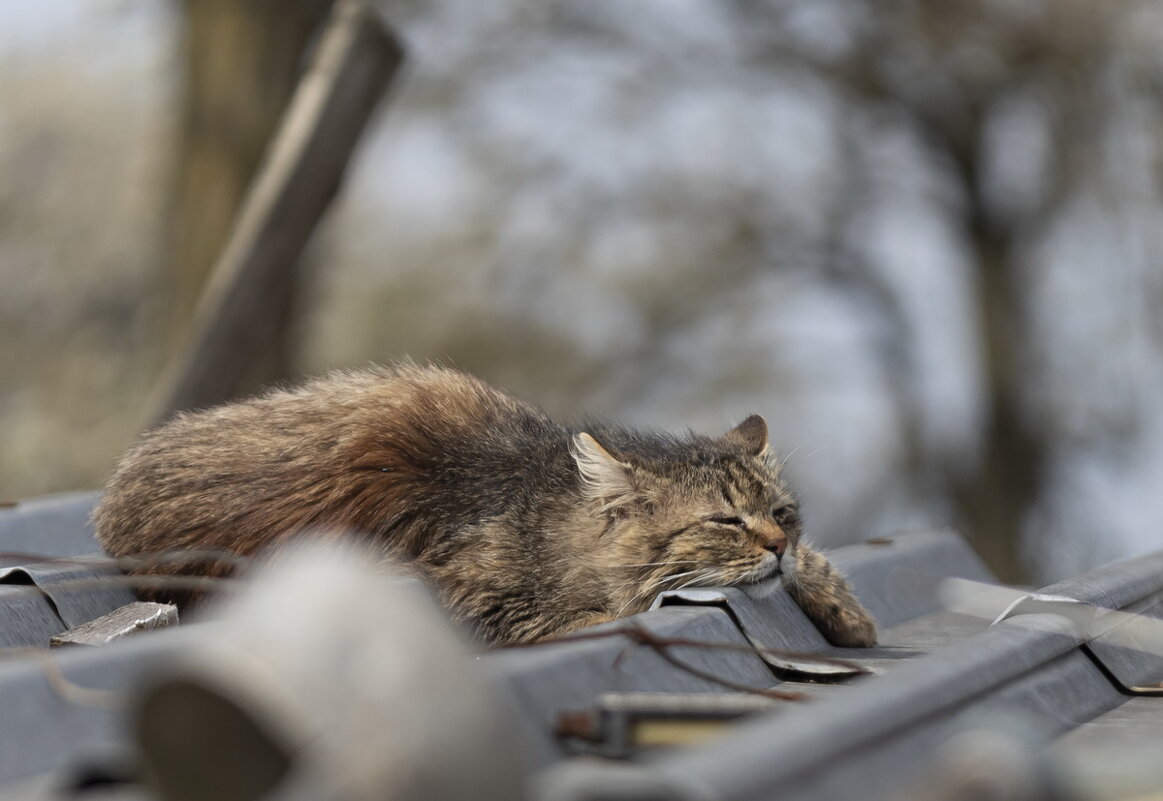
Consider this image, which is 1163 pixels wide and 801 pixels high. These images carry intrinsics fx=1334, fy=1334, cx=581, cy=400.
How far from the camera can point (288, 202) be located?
6.73m

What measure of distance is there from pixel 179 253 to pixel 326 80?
8.62 ft

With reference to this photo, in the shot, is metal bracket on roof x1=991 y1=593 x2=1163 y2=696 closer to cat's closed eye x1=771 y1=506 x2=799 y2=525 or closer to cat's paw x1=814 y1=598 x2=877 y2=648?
cat's paw x1=814 y1=598 x2=877 y2=648

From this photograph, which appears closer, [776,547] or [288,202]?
[776,547]

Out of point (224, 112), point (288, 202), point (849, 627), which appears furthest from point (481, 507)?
point (224, 112)

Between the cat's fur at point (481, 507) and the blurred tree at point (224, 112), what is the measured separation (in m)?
4.92

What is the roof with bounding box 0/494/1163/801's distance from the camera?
47.7 inches

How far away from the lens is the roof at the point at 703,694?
3.98 ft

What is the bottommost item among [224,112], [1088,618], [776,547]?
[776,547]

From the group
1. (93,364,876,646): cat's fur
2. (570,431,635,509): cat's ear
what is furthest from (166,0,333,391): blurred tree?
(570,431,635,509): cat's ear

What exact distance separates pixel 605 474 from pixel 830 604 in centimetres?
72

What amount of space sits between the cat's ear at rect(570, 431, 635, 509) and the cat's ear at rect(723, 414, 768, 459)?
477 millimetres

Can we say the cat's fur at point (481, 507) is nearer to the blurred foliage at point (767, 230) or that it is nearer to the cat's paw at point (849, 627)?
the cat's paw at point (849, 627)

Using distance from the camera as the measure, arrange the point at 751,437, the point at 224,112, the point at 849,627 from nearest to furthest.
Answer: the point at 849,627 < the point at 751,437 < the point at 224,112

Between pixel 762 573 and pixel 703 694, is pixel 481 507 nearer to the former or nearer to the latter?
pixel 762 573
